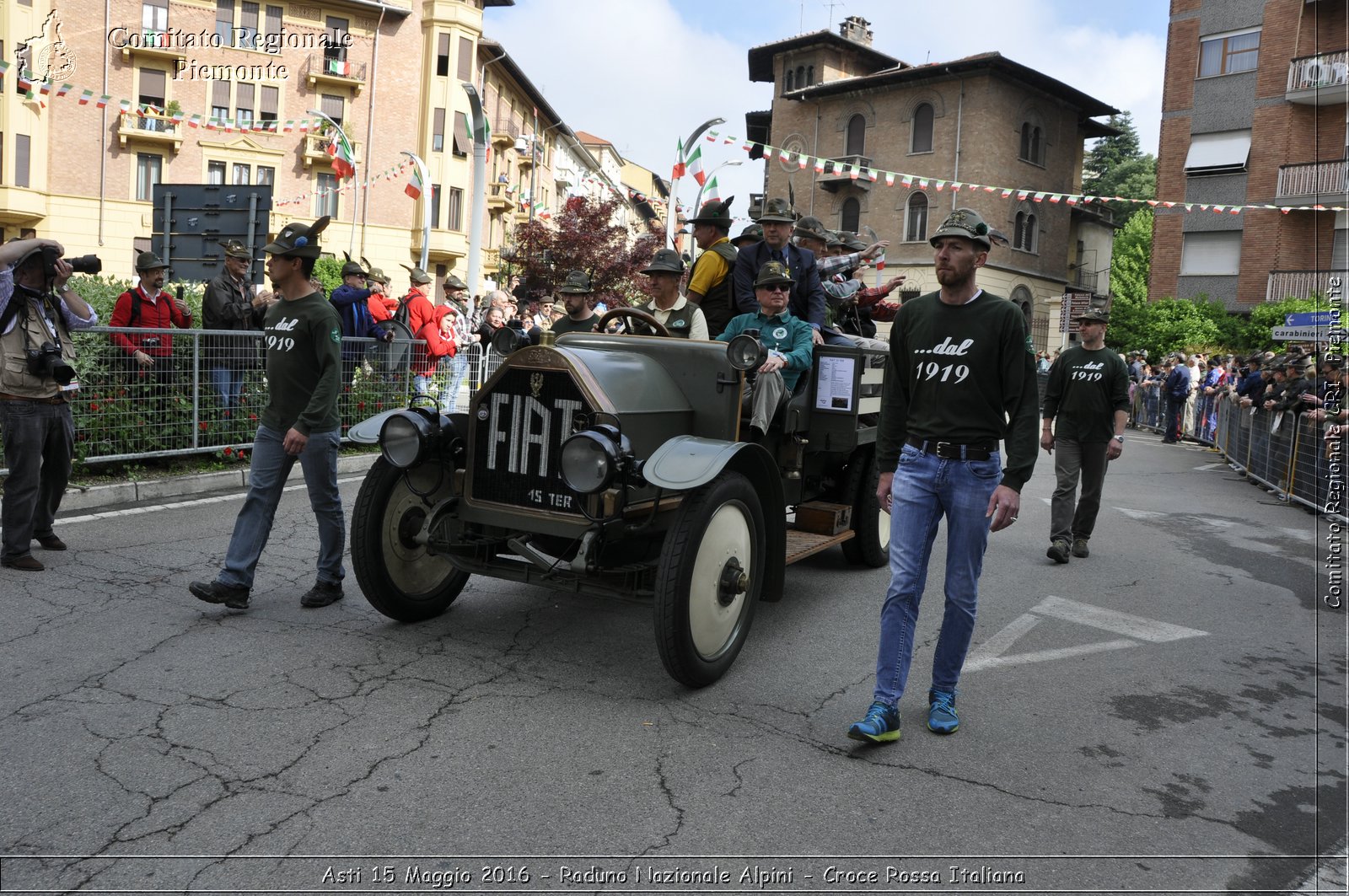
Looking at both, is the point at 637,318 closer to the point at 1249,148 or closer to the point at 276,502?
the point at 276,502

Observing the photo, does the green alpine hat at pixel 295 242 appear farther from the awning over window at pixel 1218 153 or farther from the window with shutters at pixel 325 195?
the window with shutters at pixel 325 195

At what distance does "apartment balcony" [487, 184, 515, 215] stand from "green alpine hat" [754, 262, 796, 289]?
48167 mm

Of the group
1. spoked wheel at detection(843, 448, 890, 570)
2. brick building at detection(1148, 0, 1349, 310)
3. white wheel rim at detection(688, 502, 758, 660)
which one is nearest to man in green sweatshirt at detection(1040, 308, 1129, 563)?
spoked wheel at detection(843, 448, 890, 570)

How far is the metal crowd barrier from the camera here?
8102 millimetres

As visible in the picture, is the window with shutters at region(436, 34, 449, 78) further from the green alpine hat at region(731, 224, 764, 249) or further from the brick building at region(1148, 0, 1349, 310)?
the green alpine hat at region(731, 224, 764, 249)

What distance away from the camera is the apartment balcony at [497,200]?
171 ft

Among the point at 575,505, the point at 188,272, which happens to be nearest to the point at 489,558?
the point at 575,505

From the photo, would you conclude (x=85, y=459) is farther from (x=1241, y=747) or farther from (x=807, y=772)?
(x=1241, y=747)

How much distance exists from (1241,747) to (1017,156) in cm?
4199

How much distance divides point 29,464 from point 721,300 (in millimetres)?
Result: 4341

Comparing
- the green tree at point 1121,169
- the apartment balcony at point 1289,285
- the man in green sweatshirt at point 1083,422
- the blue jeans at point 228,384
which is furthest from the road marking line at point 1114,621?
the green tree at point 1121,169

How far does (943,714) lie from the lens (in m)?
4.14

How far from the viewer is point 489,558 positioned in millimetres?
4922

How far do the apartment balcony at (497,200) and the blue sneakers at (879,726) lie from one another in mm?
50340
